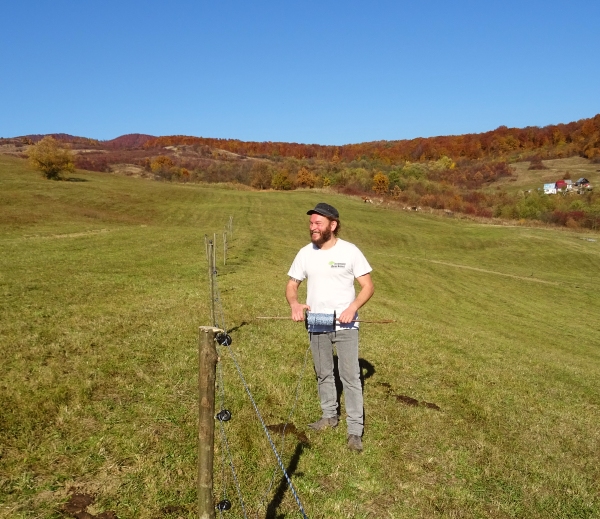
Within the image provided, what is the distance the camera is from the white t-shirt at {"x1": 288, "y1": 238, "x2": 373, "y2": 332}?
19.7ft

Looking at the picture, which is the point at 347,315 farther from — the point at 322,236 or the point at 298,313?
the point at 322,236

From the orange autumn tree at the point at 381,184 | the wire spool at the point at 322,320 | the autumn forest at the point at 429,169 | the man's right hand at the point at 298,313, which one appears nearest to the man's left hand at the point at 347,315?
the wire spool at the point at 322,320

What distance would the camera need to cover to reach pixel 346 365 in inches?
247

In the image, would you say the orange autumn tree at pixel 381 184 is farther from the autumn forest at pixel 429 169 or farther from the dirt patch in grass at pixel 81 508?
the dirt patch in grass at pixel 81 508

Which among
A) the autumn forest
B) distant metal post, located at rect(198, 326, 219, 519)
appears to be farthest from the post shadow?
the autumn forest

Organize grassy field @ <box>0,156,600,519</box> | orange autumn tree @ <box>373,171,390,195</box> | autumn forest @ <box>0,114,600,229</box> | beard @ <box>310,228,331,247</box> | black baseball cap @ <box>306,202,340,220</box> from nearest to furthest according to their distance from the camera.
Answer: grassy field @ <box>0,156,600,519</box> < black baseball cap @ <box>306,202,340,220</box> < beard @ <box>310,228,331,247</box> < autumn forest @ <box>0,114,600,229</box> < orange autumn tree @ <box>373,171,390,195</box>

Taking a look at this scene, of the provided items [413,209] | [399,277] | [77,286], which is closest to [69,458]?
[77,286]

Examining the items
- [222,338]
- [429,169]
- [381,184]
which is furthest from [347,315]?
[429,169]

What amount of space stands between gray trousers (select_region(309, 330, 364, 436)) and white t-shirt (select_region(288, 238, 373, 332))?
20 cm

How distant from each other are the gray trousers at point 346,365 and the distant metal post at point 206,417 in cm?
282

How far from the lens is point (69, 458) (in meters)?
5.49

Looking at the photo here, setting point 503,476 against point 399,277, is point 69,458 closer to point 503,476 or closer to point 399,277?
point 503,476

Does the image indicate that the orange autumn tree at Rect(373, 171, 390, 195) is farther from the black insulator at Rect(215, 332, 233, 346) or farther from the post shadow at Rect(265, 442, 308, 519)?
the black insulator at Rect(215, 332, 233, 346)

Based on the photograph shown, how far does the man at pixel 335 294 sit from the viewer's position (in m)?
5.92
